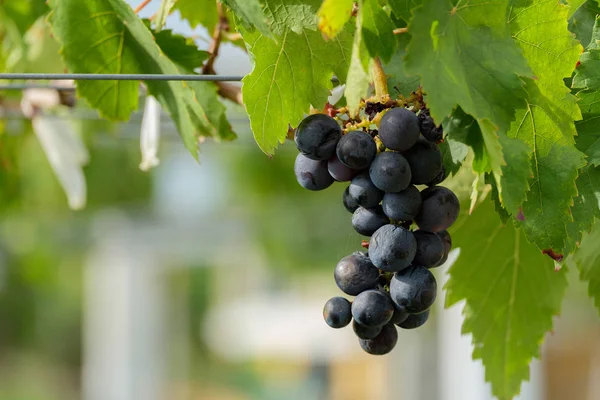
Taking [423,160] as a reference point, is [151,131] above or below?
above

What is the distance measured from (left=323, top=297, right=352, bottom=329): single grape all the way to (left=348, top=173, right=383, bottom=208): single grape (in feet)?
0.23

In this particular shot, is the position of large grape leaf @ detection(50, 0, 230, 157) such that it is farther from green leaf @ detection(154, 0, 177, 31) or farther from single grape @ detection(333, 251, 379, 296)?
single grape @ detection(333, 251, 379, 296)

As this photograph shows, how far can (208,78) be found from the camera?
0.61 metres

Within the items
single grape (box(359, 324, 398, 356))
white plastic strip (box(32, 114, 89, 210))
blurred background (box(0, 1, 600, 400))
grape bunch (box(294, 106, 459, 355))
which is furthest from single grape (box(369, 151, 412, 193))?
blurred background (box(0, 1, 600, 400))

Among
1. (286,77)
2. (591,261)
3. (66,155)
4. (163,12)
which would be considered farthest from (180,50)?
(66,155)

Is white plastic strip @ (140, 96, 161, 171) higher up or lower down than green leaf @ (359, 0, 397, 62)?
higher up

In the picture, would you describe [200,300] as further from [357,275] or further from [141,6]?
[357,275]

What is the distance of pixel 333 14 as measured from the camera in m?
0.44

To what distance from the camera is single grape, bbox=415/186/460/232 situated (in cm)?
52

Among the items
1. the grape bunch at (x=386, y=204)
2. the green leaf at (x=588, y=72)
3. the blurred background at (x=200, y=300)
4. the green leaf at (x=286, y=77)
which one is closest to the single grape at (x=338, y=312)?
the grape bunch at (x=386, y=204)

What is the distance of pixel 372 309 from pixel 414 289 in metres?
0.03

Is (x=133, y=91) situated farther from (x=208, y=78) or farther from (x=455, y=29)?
(x=455, y=29)

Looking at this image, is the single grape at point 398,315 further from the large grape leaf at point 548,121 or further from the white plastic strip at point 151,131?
the white plastic strip at point 151,131

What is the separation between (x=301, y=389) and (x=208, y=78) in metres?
7.34
